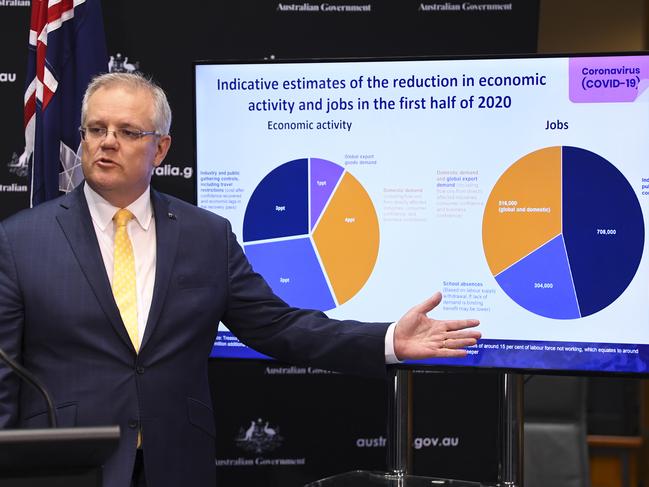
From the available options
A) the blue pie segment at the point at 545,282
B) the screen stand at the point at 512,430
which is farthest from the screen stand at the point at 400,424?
the blue pie segment at the point at 545,282

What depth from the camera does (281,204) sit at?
137 inches

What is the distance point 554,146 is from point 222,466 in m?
2.09

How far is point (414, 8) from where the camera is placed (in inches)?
170

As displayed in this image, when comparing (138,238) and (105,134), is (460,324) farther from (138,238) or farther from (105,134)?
(105,134)

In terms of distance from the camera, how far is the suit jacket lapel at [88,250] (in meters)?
2.65

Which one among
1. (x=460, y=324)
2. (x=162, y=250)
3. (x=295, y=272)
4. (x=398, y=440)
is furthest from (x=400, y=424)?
(x=162, y=250)

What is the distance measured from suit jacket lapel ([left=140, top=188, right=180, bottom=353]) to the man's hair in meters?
0.22

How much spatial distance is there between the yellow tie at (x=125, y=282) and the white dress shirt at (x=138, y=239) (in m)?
0.02

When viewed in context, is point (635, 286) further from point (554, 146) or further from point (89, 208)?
point (89, 208)

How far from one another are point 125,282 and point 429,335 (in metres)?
0.89

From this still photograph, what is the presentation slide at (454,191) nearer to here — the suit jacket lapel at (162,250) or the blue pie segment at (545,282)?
the blue pie segment at (545,282)

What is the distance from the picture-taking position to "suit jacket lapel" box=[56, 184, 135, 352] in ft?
8.70

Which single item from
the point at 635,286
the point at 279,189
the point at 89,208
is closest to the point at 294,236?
the point at 279,189

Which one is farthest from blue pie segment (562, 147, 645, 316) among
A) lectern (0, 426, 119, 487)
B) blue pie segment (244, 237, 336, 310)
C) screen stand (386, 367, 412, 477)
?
lectern (0, 426, 119, 487)
